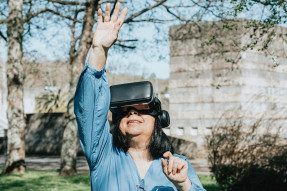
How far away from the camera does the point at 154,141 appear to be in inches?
123

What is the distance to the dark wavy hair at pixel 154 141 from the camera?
304cm

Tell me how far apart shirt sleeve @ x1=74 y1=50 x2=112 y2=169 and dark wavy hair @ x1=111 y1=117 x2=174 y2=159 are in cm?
24

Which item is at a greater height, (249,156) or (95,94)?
(95,94)

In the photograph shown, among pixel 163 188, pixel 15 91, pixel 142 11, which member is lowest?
pixel 15 91

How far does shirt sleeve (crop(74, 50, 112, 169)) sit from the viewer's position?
2619 millimetres

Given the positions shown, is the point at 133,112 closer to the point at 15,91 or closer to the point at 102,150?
the point at 102,150

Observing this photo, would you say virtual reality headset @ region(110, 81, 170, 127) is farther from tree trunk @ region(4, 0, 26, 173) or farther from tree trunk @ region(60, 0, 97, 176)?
tree trunk @ region(4, 0, 26, 173)

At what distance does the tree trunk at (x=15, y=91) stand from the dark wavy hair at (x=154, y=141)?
42.4 ft

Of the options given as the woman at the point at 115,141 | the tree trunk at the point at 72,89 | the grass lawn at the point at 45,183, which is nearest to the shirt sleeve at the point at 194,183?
the woman at the point at 115,141

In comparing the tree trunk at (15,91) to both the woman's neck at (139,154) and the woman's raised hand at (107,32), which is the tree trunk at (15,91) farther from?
the woman's raised hand at (107,32)

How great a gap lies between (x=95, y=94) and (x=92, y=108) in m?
0.08

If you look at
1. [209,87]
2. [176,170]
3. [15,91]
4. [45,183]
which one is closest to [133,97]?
[176,170]

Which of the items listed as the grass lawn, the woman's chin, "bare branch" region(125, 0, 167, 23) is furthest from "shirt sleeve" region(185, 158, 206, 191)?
"bare branch" region(125, 0, 167, 23)

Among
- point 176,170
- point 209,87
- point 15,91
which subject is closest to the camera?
point 176,170
